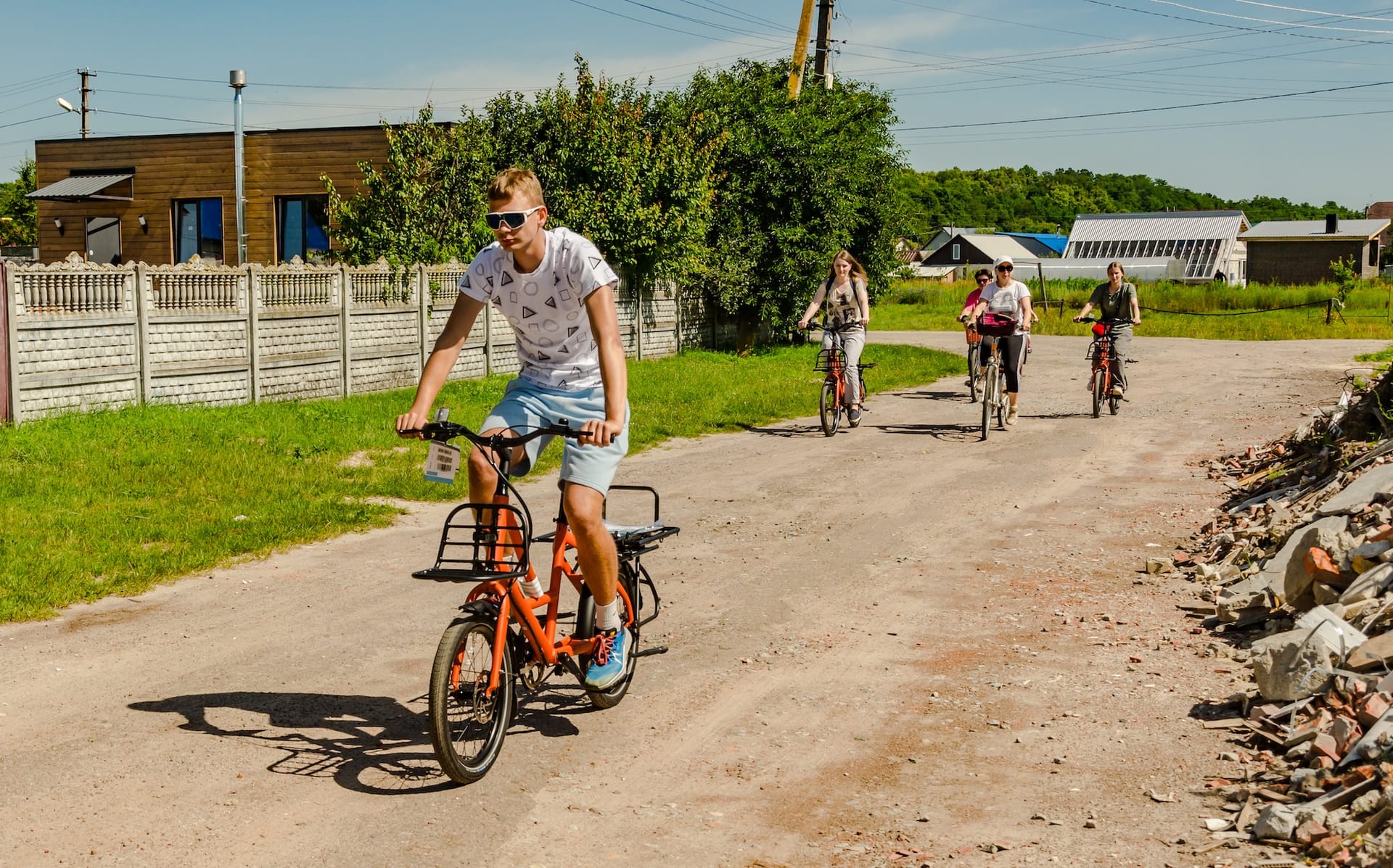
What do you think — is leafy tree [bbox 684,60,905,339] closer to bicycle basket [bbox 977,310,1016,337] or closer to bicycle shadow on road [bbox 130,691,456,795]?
bicycle basket [bbox 977,310,1016,337]

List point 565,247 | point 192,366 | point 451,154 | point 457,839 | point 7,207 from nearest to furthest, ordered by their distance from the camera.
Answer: point 457,839
point 565,247
point 192,366
point 451,154
point 7,207

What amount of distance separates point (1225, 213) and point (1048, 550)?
92615 mm

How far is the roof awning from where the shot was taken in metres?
33.4

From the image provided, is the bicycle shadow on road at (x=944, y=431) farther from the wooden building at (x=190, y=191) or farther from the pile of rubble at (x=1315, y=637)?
the wooden building at (x=190, y=191)

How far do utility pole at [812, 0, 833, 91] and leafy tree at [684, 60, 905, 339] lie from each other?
3047 mm

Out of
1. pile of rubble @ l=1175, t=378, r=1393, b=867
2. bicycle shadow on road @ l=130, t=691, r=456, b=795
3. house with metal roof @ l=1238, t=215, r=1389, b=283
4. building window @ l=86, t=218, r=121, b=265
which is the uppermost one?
house with metal roof @ l=1238, t=215, r=1389, b=283

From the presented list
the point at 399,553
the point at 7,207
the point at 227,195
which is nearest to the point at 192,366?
the point at 399,553

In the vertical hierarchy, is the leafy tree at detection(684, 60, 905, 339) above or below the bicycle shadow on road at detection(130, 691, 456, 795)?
above

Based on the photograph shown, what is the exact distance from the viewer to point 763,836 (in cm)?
444

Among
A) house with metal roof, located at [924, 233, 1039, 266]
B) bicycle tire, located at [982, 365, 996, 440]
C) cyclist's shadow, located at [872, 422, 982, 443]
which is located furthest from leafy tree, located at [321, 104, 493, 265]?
house with metal roof, located at [924, 233, 1039, 266]

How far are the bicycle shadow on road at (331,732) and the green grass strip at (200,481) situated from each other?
2.23 metres

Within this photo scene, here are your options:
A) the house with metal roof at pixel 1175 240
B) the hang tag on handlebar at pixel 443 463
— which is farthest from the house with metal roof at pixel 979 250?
the hang tag on handlebar at pixel 443 463

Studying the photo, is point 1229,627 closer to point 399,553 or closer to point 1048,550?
point 1048,550

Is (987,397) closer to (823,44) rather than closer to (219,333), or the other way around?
(219,333)
